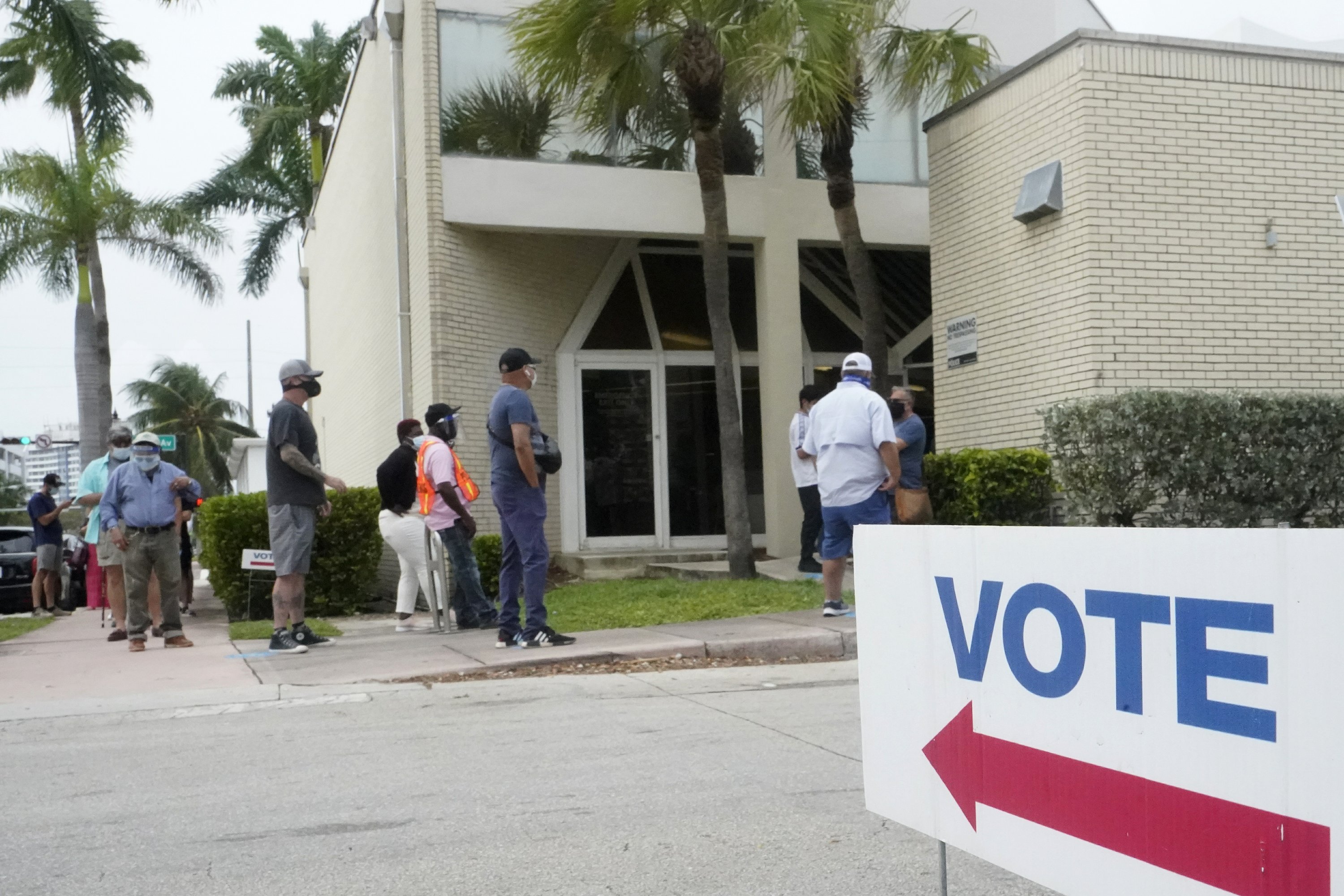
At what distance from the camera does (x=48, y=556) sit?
56.9ft

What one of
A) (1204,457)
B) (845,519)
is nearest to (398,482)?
(845,519)

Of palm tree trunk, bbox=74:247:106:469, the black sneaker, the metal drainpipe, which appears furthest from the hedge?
palm tree trunk, bbox=74:247:106:469

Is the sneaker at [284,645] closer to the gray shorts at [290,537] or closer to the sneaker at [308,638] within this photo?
the sneaker at [308,638]

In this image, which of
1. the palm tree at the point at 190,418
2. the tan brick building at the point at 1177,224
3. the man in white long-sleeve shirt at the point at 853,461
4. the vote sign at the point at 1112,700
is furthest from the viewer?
the palm tree at the point at 190,418

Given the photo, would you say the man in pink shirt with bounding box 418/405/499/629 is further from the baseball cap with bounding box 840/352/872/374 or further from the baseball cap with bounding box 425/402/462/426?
the baseball cap with bounding box 840/352/872/374

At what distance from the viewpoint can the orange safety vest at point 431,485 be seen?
10.2 m

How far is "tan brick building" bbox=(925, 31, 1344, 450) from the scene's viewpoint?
36.0 ft

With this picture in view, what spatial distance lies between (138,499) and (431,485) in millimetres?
2165

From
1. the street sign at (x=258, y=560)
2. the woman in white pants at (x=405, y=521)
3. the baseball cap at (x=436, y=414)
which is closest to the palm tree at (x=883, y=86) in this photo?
the baseball cap at (x=436, y=414)

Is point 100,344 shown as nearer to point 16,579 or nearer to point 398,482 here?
point 16,579

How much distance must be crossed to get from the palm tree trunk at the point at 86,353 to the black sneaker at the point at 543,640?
18540 millimetres

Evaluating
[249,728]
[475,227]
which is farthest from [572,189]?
[249,728]

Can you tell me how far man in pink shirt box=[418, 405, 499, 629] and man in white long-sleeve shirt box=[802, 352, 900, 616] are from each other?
2832 millimetres

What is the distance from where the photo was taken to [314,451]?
9266 mm
